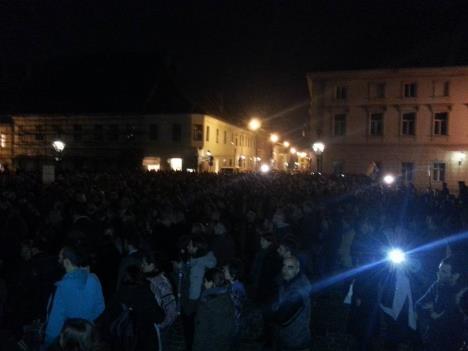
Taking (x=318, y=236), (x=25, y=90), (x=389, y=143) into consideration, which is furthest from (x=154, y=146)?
(x=318, y=236)

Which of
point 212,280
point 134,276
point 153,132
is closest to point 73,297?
point 134,276

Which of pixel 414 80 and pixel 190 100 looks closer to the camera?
pixel 414 80

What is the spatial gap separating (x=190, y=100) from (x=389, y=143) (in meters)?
18.0

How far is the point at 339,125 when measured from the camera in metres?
41.8

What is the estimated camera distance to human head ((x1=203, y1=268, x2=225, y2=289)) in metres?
5.00

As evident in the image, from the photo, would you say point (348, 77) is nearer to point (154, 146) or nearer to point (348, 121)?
point (348, 121)

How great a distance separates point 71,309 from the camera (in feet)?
15.4

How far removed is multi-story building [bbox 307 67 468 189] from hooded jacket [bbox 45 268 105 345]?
36.5m

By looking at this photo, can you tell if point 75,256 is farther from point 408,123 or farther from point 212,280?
point 408,123

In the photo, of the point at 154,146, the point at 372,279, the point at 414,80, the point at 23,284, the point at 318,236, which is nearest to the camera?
the point at 23,284

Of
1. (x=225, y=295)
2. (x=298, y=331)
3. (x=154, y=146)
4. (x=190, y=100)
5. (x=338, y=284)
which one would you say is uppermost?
(x=190, y=100)

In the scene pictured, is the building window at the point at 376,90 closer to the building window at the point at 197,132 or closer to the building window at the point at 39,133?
the building window at the point at 197,132

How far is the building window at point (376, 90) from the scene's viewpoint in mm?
40312

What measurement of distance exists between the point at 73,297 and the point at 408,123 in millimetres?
39203
